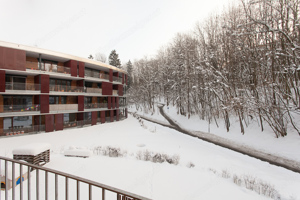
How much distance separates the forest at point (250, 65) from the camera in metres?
12.6

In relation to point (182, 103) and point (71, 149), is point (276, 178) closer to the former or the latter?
point (71, 149)

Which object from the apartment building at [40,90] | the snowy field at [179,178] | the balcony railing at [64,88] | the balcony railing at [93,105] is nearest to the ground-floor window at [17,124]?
the apartment building at [40,90]

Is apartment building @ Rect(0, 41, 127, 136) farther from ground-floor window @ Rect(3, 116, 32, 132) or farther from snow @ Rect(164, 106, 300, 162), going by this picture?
snow @ Rect(164, 106, 300, 162)

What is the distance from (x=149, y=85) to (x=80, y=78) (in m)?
24.1

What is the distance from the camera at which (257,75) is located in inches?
669

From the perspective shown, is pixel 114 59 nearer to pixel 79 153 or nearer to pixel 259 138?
pixel 79 153

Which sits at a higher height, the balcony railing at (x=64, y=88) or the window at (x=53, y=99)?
the balcony railing at (x=64, y=88)

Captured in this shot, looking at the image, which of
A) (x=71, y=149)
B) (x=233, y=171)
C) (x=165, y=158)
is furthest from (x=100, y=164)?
(x=233, y=171)

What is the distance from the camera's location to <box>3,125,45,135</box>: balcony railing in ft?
54.1

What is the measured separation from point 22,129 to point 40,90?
16.4ft

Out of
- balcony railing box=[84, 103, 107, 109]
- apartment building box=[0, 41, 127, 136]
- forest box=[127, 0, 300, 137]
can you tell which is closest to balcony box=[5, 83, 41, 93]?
apartment building box=[0, 41, 127, 136]

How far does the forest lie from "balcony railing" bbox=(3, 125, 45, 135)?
2061 centimetres

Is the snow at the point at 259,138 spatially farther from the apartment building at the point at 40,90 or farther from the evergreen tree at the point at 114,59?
the evergreen tree at the point at 114,59

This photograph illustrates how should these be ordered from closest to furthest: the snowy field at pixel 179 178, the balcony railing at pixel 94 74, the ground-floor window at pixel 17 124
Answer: the snowy field at pixel 179 178, the ground-floor window at pixel 17 124, the balcony railing at pixel 94 74
